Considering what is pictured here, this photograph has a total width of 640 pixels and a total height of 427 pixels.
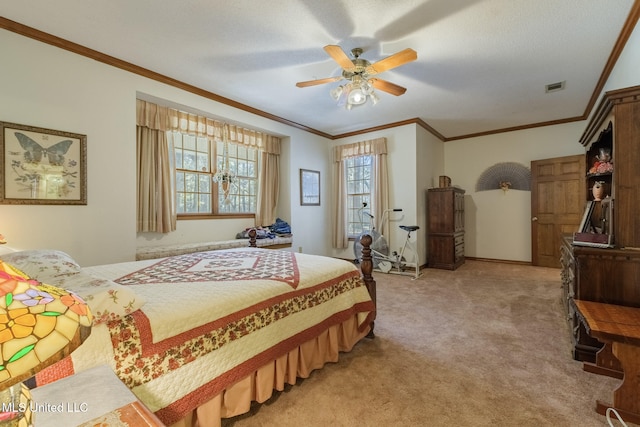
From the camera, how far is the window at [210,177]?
12.7 feet

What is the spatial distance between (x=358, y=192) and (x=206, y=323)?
4.55 metres

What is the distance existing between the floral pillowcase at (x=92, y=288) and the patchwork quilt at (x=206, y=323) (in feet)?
0.13

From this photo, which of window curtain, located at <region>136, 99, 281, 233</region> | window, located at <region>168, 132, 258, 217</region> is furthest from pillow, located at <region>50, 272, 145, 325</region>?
window, located at <region>168, 132, 258, 217</region>

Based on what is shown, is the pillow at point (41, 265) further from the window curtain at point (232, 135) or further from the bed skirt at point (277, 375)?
the window curtain at point (232, 135)

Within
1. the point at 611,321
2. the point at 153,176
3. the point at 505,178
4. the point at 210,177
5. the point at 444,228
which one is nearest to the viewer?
the point at 611,321

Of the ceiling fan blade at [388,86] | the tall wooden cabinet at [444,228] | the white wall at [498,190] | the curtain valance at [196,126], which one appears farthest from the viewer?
the white wall at [498,190]

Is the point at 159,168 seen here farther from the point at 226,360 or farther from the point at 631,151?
the point at 631,151

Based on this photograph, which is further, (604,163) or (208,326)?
(604,163)

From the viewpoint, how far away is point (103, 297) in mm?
1091

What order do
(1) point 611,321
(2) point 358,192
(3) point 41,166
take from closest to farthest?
(1) point 611,321
(3) point 41,166
(2) point 358,192

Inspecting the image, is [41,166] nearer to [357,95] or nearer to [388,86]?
[357,95]

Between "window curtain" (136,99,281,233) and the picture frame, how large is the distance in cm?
46

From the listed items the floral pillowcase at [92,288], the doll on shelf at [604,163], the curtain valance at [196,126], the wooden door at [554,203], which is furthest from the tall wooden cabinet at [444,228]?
the floral pillowcase at [92,288]

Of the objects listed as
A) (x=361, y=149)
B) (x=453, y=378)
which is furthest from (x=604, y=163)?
(x=361, y=149)
